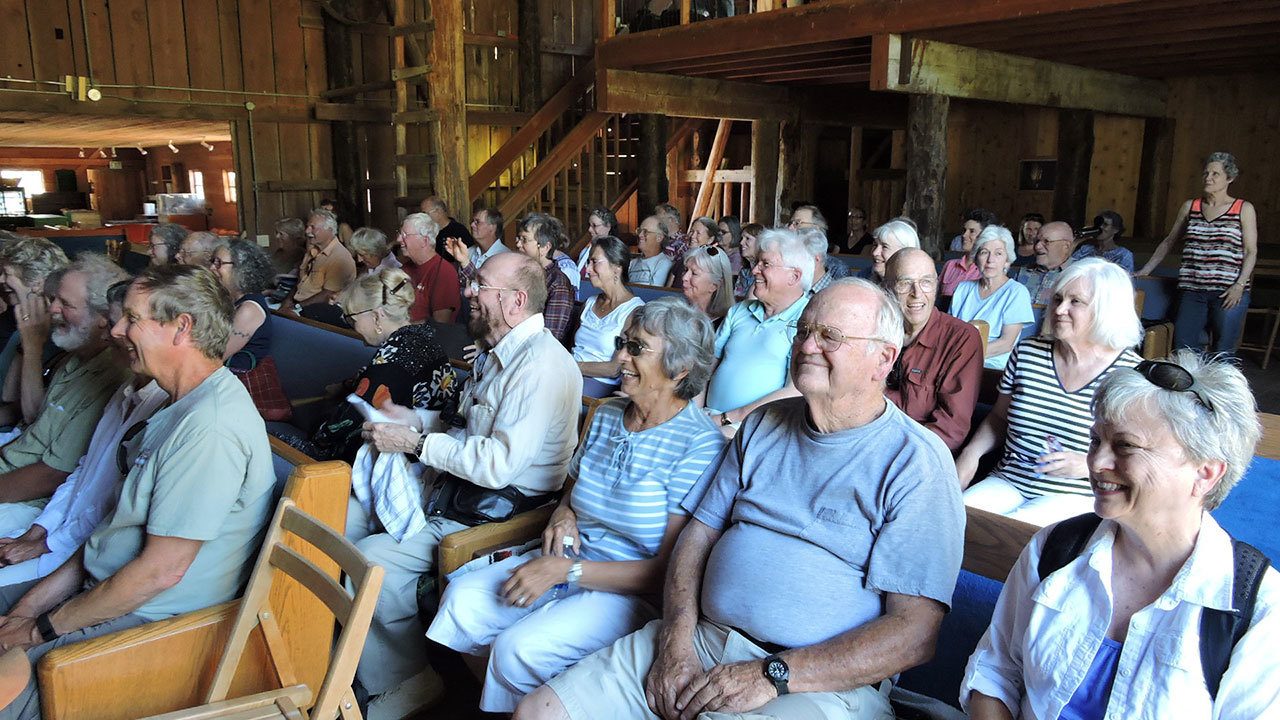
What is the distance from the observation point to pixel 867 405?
1705 mm

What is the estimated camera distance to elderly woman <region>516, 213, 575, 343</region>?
14.2ft

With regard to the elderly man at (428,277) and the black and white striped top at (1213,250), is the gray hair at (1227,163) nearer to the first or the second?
the black and white striped top at (1213,250)

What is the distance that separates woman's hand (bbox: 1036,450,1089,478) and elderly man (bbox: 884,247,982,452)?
390mm

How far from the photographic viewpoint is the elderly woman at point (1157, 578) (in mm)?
1107

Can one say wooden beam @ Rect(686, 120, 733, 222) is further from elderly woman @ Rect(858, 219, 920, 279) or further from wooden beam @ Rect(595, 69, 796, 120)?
elderly woman @ Rect(858, 219, 920, 279)

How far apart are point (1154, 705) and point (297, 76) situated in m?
9.56

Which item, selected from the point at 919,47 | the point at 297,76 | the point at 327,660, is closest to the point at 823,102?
the point at 919,47

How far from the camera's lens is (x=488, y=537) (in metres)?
2.26

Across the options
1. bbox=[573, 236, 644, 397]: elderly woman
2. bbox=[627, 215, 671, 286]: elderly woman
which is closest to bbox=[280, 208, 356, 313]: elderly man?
bbox=[627, 215, 671, 286]: elderly woman

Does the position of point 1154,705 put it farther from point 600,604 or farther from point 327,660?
point 327,660

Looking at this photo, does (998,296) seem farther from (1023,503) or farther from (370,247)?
(370,247)

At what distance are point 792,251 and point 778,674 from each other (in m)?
1.78

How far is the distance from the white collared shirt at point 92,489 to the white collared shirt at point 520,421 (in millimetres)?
750

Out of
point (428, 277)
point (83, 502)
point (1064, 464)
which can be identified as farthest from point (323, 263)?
point (1064, 464)
